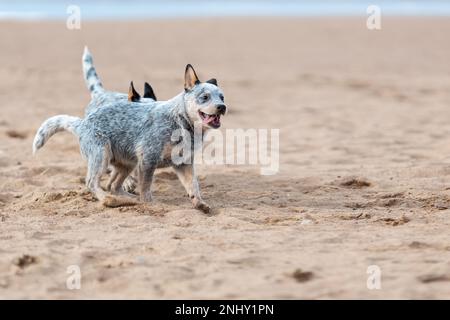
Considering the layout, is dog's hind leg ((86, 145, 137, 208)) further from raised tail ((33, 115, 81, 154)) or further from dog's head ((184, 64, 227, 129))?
dog's head ((184, 64, 227, 129))

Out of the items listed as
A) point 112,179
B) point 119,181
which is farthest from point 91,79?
point 119,181

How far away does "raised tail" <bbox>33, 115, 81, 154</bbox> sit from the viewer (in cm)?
794

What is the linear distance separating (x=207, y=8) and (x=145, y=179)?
23992 millimetres

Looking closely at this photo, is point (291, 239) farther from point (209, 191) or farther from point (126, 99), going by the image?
point (126, 99)

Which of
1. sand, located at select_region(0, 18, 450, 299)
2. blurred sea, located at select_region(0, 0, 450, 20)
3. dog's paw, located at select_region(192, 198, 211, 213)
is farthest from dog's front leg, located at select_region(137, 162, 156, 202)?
blurred sea, located at select_region(0, 0, 450, 20)

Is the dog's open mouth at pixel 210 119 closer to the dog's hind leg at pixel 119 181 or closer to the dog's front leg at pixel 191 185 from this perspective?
the dog's front leg at pixel 191 185

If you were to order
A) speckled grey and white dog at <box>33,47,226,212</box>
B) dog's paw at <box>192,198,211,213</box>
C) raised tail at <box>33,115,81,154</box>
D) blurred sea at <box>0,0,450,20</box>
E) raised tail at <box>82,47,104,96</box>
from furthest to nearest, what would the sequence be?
blurred sea at <box>0,0,450,20</box>, raised tail at <box>82,47,104,96</box>, raised tail at <box>33,115,81,154</box>, speckled grey and white dog at <box>33,47,226,212</box>, dog's paw at <box>192,198,211,213</box>

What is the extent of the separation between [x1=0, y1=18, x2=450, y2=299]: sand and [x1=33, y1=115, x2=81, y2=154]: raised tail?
17.0 inches

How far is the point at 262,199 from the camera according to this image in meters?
7.91

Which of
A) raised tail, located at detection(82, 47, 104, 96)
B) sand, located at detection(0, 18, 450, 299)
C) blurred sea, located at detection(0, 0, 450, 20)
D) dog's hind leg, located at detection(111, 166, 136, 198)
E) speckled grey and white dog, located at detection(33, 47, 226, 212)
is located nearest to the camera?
sand, located at detection(0, 18, 450, 299)

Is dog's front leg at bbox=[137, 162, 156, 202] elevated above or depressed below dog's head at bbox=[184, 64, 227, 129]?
below

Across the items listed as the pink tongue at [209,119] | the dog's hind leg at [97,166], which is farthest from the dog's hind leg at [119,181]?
the pink tongue at [209,119]

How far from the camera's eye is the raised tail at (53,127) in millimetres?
7941
